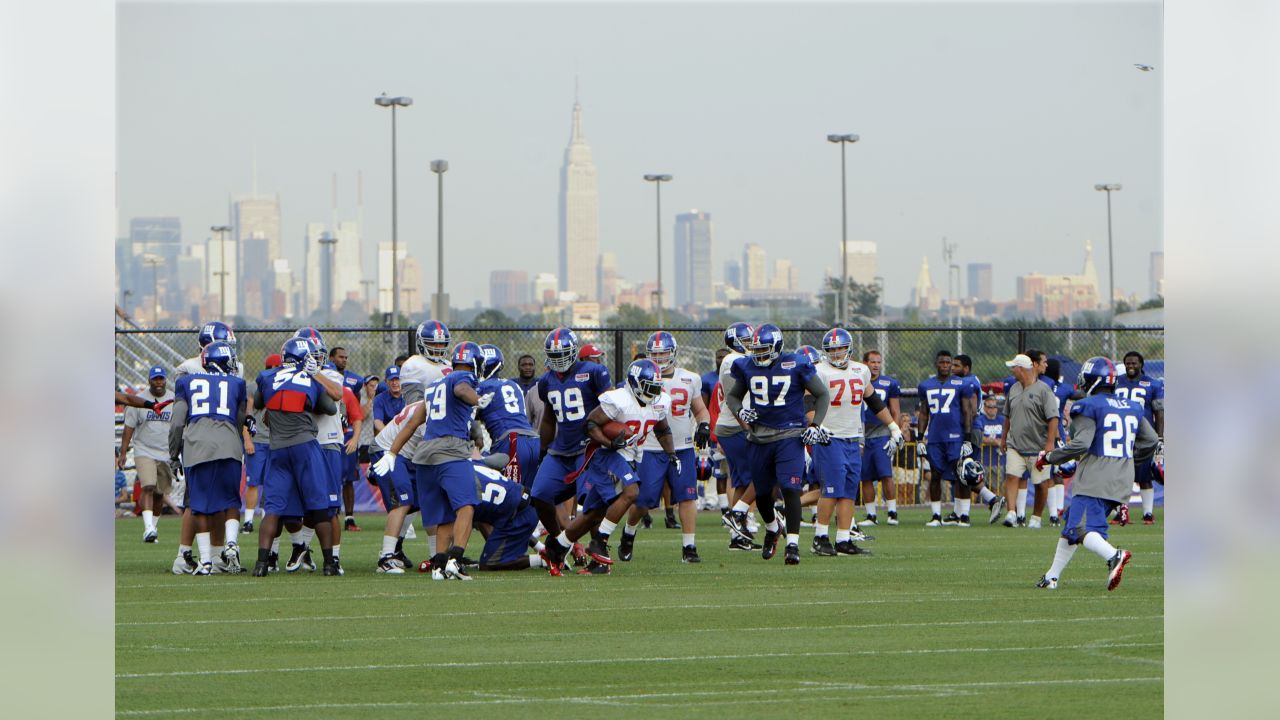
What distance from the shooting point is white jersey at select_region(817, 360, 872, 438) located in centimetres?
1559

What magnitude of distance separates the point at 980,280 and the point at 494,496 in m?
163

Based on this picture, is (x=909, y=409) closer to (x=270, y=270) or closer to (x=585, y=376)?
(x=585, y=376)

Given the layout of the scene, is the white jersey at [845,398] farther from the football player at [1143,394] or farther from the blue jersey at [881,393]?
the football player at [1143,394]

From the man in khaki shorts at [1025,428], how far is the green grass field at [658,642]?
3692 mm

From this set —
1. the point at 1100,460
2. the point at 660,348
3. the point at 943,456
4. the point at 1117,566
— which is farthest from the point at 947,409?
the point at 1117,566

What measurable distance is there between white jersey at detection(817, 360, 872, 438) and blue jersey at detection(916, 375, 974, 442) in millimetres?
3810

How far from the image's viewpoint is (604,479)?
13398mm

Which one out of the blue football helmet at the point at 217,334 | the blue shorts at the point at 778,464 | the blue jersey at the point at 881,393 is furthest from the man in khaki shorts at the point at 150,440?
the blue jersey at the point at 881,393

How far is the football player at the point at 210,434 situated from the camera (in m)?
13.4

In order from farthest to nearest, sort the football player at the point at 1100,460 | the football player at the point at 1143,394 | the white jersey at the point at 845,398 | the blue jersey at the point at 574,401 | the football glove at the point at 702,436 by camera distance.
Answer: the football player at the point at 1143,394, the white jersey at the point at 845,398, the football glove at the point at 702,436, the blue jersey at the point at 574,401, the football player at the point at 1100,460

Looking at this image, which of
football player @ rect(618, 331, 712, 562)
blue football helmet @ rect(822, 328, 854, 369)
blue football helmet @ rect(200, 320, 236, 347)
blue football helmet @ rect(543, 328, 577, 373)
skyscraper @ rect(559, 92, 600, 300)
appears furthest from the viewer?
skyscraper @ rect(559, 92, 600, 300)

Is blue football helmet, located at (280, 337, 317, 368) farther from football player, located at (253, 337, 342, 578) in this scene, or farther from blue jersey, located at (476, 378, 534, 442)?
blue jersey, located at (476, 378, 534, 442)

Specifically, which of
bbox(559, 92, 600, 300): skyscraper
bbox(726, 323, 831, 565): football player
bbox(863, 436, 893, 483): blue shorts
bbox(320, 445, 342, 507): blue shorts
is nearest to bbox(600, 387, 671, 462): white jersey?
bbox(726, 323, 831, 565): football player
